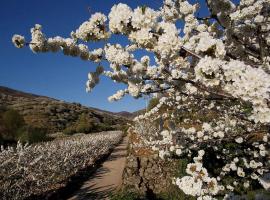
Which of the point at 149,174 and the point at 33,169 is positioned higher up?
the point at 33,169

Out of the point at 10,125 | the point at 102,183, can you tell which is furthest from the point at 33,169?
the point at 10,125

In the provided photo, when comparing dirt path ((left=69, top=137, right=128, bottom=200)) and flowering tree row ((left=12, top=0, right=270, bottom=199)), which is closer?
flowering tree row ((left=12, top=0, right=270, bottom=199))

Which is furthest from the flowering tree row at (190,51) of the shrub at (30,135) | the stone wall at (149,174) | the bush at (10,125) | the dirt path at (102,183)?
the bush at (10,125)

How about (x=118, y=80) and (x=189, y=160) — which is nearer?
(x=118, y=80)

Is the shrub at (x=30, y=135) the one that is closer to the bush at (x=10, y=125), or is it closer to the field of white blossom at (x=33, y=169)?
the bush at (x=10, y=125)

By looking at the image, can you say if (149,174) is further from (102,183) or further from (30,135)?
(30,135)

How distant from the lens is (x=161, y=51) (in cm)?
284

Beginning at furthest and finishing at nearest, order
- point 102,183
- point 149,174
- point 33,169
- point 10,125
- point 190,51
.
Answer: point 10,125
point 102,183
point 149,174
point 33,169
point 190,51

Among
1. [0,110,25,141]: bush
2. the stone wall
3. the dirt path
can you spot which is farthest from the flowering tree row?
[0,110,25,141]: bush

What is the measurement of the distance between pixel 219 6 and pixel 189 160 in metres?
7.82

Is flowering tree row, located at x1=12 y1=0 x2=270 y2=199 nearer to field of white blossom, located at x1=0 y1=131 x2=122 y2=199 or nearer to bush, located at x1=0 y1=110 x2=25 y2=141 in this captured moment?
field of white blossom, located at x1=0 y1=131 x2=122 y2=199

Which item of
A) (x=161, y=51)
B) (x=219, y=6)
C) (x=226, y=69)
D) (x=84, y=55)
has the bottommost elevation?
(x=226, y=69)

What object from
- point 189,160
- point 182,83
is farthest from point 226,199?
point 189,160

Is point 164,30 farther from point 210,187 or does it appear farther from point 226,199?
point 226,199
